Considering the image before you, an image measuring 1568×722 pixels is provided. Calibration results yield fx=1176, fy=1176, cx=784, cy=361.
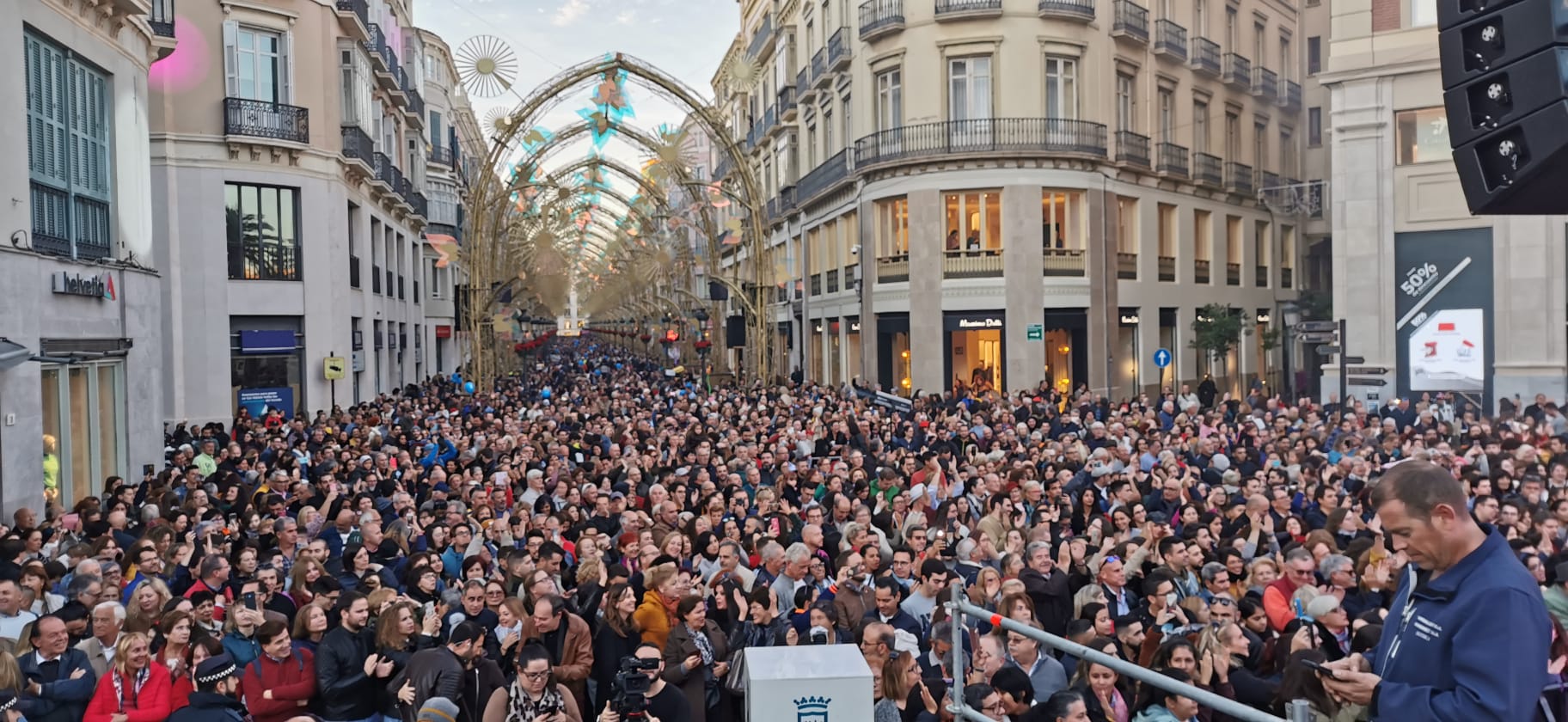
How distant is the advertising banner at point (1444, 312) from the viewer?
1070 inches

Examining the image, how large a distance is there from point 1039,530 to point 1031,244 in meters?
23.9

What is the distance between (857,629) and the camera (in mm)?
8367

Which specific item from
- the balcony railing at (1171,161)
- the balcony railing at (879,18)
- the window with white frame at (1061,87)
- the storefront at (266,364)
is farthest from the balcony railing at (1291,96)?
the storefront at (266,364)

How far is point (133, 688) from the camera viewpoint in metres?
6.95

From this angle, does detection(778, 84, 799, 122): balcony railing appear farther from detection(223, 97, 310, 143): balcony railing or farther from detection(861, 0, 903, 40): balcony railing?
detection(223, 97, 310, 143): balcony railing

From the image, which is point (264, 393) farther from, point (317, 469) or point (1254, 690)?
point (1254, 690)

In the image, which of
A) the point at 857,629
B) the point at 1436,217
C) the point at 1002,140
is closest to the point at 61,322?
the point at 857,629

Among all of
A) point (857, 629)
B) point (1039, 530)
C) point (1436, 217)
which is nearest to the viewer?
point (857, 629)

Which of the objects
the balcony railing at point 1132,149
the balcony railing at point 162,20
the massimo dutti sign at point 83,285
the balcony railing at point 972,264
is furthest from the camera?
the balcony railing at point 1132,149

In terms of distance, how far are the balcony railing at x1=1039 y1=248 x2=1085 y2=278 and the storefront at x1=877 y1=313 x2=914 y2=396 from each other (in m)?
4.49

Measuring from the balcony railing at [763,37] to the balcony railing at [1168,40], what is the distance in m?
18.5

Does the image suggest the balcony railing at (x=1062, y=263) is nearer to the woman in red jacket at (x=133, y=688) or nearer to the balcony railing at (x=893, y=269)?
the balcony railing at (x=893, y=269)

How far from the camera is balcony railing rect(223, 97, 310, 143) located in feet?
91.1

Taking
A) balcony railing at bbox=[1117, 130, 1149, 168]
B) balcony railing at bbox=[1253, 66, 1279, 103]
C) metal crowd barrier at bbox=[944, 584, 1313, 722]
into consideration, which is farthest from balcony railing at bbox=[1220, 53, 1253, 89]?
metal crowd barrier at bbox=[944, 584, 1313, 722]
